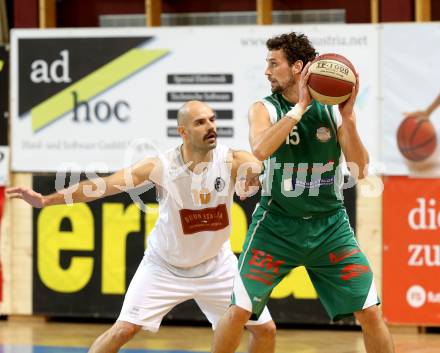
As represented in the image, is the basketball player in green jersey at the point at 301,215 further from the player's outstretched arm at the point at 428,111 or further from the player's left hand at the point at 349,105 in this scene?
the player's outstretched arm at the point at 428,111

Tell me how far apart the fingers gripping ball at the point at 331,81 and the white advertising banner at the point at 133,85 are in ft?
11.8

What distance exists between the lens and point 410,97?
9195 millimetres

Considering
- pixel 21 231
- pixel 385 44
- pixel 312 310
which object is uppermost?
pixel 385 44

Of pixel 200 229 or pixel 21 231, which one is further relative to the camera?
pixel 21 231

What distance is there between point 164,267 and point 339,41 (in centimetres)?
363

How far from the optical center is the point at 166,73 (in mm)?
9625

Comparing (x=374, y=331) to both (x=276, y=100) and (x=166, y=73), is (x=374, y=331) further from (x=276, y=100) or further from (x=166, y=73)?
(x=166, y=73)

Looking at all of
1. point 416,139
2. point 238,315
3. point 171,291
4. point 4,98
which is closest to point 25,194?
point 171,291

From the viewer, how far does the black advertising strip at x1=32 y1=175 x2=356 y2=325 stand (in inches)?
381

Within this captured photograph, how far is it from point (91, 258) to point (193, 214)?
354 cm

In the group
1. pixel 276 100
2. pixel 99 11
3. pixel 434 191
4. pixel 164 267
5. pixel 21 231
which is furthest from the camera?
pixel 99 11

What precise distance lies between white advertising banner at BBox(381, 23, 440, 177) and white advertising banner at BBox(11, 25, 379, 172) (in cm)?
11

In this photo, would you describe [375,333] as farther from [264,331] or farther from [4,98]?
[4,98]

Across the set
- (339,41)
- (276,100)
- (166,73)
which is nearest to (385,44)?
(339,41)
